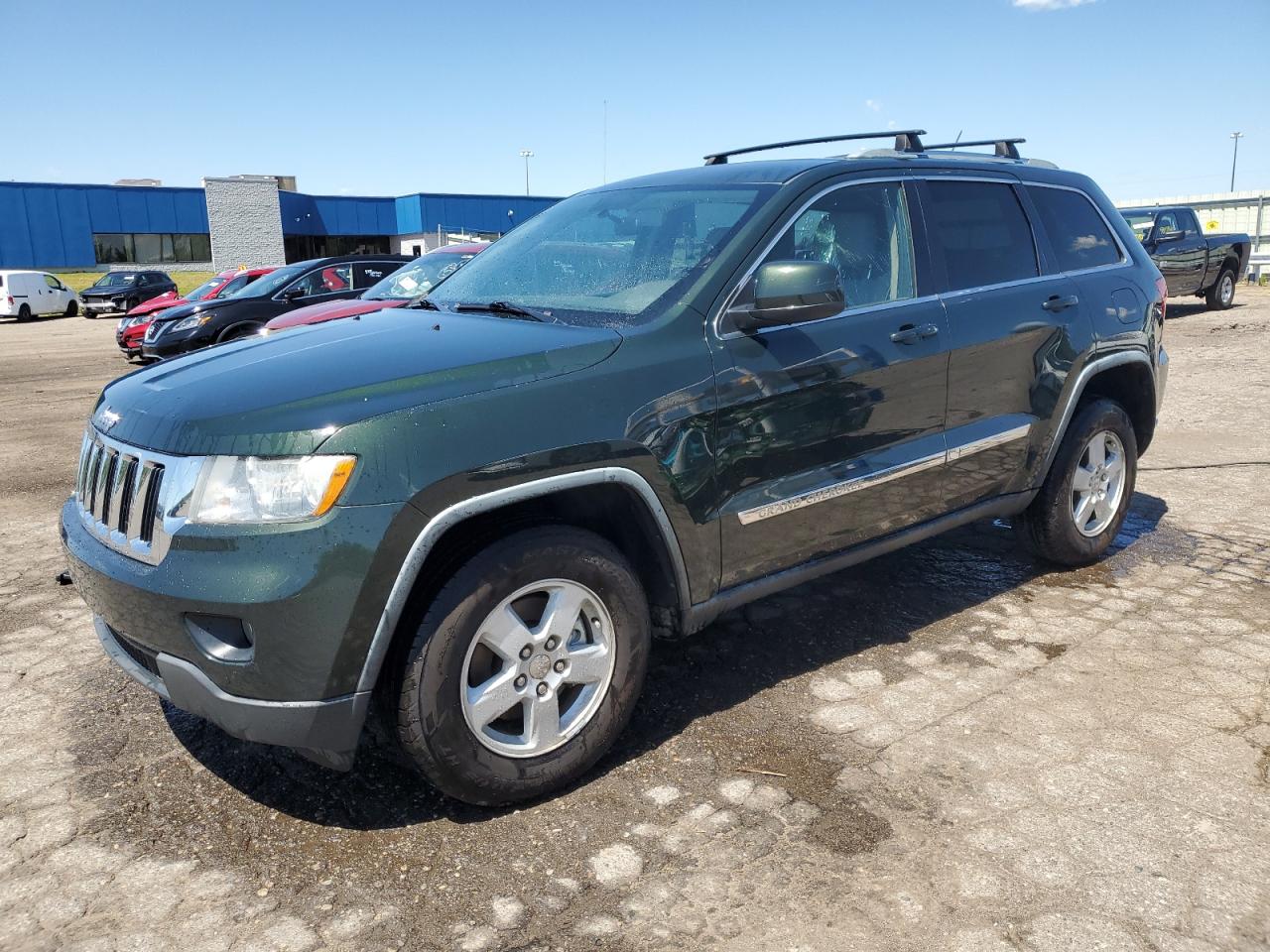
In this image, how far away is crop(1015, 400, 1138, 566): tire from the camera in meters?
4.75

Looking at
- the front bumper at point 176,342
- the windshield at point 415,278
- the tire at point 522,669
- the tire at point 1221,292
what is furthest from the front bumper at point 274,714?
the tire at point 1221,292

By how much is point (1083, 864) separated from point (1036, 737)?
0.73m

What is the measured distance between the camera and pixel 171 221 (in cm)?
5038

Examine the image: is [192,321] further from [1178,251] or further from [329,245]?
[329,245]

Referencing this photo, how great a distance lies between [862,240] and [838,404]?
0.75 metres

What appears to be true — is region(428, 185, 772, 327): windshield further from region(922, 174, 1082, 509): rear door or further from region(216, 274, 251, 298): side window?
region(216, 274, 251, 298): side window

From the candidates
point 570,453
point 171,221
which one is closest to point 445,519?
point 570,453

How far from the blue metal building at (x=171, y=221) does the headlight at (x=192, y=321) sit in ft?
116

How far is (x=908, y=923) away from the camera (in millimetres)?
2494

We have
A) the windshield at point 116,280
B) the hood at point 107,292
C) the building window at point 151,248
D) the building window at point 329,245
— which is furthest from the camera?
the building window at point 329,245

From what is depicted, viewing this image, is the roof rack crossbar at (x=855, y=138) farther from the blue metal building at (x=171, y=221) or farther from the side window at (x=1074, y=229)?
the blue metal building at (x=171, y=221)

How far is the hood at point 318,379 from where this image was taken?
264 cm

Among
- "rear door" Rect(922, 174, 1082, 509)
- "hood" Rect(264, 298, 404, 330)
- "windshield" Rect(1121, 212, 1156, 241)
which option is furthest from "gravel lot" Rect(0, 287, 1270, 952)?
"windshield" Rect(1121, 212, 1156, 241)

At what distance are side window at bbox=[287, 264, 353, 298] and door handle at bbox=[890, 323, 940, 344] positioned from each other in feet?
35.1
